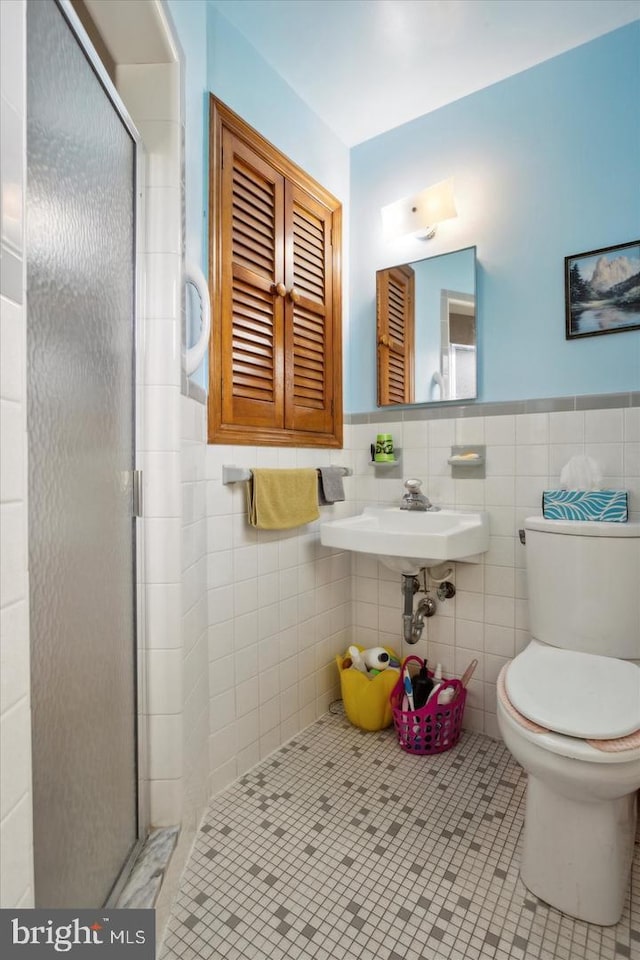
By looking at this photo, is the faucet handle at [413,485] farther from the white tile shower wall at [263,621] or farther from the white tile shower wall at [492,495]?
the white tile shower wall at [263,621]

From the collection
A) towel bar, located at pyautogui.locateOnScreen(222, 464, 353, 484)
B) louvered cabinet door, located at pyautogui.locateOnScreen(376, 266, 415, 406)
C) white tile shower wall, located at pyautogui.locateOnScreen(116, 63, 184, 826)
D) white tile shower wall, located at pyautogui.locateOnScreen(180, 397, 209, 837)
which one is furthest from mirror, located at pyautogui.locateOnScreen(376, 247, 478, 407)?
white tile shower wall, located at pyautogui.locateOnScreen(116, 63, 184, 826)

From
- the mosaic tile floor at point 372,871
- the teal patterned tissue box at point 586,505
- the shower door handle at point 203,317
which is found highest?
the shower door handle at point 203,317

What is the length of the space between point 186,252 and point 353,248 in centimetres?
115

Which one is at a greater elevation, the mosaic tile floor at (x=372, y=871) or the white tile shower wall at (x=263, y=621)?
the white tile shower wall at (x=263, y=621)

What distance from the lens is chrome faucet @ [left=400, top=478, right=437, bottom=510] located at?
1.99 meters

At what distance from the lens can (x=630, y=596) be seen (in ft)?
4.89

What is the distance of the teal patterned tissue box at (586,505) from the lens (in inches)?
62.3

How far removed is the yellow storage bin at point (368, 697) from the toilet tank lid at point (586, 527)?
2.72 feet

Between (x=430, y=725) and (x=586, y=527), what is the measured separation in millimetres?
908

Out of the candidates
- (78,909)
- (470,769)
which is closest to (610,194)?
(470,769)

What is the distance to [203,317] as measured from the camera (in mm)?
1348

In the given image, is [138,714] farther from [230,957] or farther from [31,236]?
[31,236]

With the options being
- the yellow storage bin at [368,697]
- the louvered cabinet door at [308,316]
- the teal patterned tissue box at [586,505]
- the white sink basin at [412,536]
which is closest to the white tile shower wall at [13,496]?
the white sink basin at [412,536]

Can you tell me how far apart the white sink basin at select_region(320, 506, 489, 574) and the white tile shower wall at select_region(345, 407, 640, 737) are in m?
0.09
